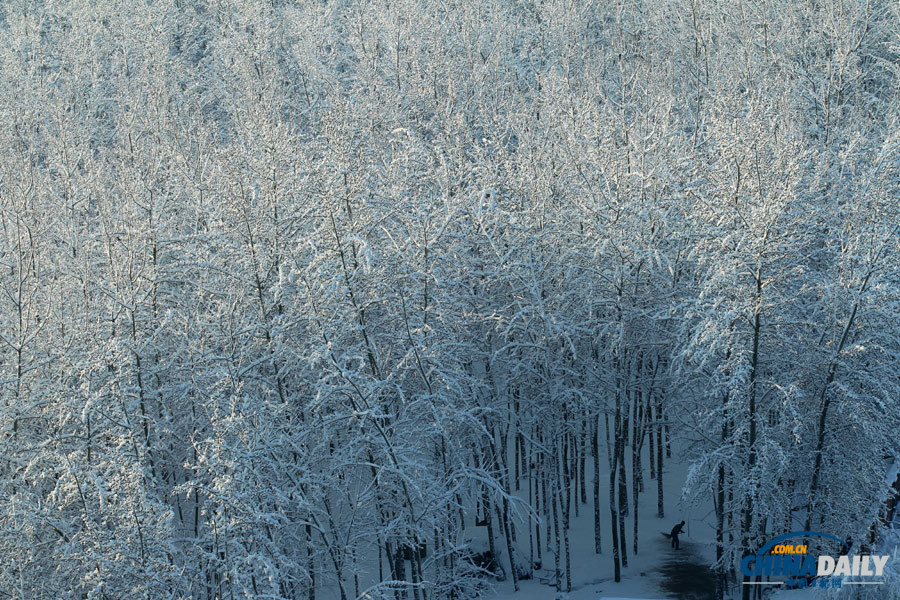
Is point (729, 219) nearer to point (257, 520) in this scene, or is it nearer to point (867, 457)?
point (867, 457)

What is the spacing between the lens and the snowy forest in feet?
44.3

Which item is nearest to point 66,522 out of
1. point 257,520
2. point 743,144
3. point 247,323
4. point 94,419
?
point 94,419

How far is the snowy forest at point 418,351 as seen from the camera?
44.3ft

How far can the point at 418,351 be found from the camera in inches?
615

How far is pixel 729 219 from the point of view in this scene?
16453mm

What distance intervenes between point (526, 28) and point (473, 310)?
24708mm

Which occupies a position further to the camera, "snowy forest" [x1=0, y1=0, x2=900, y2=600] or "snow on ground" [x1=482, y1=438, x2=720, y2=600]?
"snow on ground" [x1=482, y1=438, x2=720, y2=600]

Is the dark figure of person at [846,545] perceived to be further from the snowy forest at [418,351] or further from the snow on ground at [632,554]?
the snow on ground at [632,554]

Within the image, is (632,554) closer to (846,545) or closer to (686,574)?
(686,574)

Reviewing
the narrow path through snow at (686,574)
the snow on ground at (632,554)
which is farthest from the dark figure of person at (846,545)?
the narrow path through snow at (686,574)

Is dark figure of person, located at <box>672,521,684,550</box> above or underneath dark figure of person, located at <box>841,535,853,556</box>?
underneath

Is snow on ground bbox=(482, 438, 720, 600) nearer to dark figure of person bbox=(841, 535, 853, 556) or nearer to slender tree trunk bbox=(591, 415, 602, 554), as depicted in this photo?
slender tree trunk bbox=(591, 415, 602, 554)
